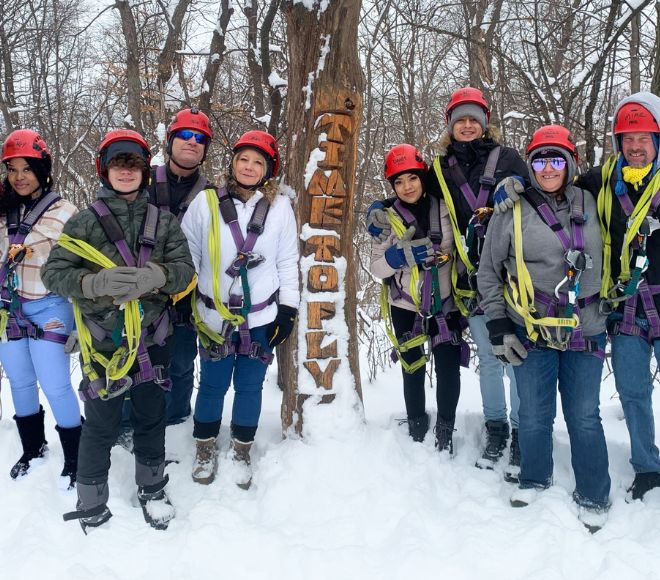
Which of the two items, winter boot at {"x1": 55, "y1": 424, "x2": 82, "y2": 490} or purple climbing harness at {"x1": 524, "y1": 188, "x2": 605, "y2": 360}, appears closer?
purple climbing harness at {"x1": 524, "y1": 188, "x2": 605, "y2": 360}

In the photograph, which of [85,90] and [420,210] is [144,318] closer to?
[420,210]

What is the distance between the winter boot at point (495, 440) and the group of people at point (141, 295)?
1.44 metres

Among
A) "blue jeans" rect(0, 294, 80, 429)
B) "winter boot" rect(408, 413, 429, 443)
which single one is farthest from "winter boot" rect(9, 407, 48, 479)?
"winter boot" rect(408, 413, 429, 443)

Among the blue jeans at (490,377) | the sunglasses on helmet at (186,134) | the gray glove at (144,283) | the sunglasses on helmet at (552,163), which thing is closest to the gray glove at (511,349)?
the blue jeans at (490,377)

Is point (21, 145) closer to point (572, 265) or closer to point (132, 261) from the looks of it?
point (132, 261)

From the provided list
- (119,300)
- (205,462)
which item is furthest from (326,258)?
(205,462)

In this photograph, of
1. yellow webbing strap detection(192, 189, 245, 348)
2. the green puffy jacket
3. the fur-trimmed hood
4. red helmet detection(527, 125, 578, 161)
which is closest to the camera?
the green puffy jacket

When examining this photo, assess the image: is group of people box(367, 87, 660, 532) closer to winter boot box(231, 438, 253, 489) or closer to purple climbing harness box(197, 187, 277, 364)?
purple climbing harness box(197, 187, 277, 364)

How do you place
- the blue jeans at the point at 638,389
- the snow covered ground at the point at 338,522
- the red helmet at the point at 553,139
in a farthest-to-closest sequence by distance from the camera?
the blue jeans at the point at 638,389 → the red helmet at the point at 553,139 → the snow covered ground at the point at 338,522

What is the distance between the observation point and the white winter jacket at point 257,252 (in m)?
2.90

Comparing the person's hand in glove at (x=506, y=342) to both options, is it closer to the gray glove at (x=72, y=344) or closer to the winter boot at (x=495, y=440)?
the winter boot at (x=495, y=440)

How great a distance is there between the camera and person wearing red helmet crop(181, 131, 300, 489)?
2891 mm

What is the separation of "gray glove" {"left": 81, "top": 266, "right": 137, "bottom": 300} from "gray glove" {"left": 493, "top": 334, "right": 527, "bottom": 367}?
185cm

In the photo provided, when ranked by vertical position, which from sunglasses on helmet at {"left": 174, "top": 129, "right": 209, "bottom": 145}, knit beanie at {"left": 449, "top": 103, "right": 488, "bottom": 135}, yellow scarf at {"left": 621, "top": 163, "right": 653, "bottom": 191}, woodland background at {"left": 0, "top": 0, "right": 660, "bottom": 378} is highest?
woodland background at {"left": 0, "top": 0, "right": 660, "bottom": 378}
